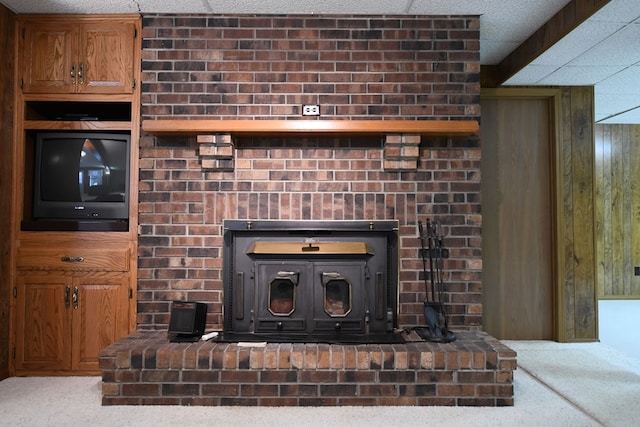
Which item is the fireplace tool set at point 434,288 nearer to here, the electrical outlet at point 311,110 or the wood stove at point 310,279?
the wood stove at point 310,279

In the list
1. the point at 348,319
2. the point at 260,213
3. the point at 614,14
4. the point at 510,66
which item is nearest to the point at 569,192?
the point at 510,66

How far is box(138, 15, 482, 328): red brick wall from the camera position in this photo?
2584 millimetres

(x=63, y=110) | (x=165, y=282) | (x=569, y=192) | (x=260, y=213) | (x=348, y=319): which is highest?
(x=63, y=110)

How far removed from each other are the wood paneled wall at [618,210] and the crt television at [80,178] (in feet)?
18.1

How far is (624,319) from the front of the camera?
13.9ft

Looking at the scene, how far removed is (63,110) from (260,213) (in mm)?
1650

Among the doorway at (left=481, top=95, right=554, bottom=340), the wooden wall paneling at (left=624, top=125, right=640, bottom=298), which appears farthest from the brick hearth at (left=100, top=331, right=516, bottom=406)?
the wooden wall paneling at (left=624, top=125, right=640, bottom=298)

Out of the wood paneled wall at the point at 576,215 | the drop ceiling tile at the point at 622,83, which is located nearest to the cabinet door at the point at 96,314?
the wood paneled wall at the point at 576,215

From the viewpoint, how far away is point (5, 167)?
100 inches

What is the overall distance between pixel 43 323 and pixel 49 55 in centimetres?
169

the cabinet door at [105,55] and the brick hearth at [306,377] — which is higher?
the cabinet door at [105,55]

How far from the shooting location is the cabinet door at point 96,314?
2555 mm

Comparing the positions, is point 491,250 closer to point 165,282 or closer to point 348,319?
point 348,319

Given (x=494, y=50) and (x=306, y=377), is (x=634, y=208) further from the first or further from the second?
(x=306, y=377)
